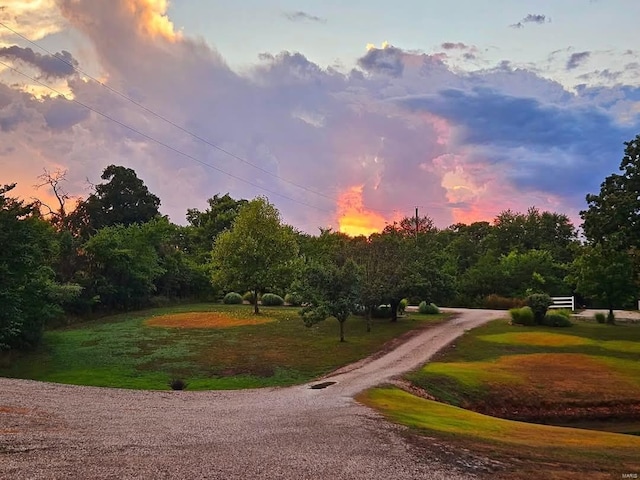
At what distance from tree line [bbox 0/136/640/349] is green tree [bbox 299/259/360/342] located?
7 centimetres

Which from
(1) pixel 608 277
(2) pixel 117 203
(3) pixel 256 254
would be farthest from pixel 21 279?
(2) pixel 117 203

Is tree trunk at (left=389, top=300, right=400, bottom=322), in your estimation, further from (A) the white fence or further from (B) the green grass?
(B) the green grass

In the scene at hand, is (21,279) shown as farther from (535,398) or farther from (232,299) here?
(232,299)

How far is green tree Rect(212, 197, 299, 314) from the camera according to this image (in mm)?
48062

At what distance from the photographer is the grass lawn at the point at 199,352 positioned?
2355cm

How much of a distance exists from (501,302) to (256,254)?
90.0ft

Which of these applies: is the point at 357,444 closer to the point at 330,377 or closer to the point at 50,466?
the point at 50,466

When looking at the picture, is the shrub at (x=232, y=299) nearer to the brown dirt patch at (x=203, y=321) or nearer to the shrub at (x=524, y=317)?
the brown dirt patch at (x=203, y=321)

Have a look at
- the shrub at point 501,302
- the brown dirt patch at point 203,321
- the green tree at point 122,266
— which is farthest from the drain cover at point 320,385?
the shrub at point 501,302

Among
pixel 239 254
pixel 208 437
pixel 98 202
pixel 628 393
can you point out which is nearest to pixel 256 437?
pixel 208 437

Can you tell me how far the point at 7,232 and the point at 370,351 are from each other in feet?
66.0

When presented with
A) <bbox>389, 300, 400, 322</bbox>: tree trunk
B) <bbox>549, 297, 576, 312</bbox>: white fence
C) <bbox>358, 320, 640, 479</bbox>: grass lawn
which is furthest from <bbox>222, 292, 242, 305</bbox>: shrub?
<bbox>549, 297, 576, 312</bbox>: white fence

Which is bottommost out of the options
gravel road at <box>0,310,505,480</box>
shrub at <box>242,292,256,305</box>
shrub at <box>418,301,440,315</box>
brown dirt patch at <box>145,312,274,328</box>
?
gravel road at <box>0,310,505,480</box>

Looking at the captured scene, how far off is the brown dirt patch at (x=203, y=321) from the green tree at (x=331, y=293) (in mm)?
9308
